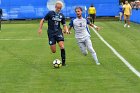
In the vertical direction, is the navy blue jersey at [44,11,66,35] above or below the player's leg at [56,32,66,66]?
above

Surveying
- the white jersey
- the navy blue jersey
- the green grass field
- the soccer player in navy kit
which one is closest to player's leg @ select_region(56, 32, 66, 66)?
the soccer player in navy kit

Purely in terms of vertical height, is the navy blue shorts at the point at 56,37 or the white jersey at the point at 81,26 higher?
the white jersey at the point at 81,26

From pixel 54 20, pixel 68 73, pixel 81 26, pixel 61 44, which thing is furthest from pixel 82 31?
pixel 68 73

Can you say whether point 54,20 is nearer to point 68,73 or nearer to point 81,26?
point 81,26

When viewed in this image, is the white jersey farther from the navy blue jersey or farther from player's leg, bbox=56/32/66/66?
player's leg, bbox=56/32/66/66

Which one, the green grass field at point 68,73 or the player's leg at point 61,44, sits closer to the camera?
the green grass field at point 68,73

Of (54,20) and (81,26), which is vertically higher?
(54,20)

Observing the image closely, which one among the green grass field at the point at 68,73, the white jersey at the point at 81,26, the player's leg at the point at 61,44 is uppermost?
the white jersey at the point at 81,26

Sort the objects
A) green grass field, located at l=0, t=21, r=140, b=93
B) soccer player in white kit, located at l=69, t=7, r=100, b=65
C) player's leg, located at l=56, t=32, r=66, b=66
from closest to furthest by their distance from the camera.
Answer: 1. green grass field, located at l=0, t=21, r=140, b=93
2. player's leg, located at l=56, t=32, r=66, b=66
3. soccer player in white kit, located at l=69, t=7, r=100, b=65

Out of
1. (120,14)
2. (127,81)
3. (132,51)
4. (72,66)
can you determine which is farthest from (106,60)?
(120,14)

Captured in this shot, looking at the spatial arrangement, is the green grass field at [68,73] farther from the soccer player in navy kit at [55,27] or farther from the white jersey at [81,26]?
the white jersey at [81,26]

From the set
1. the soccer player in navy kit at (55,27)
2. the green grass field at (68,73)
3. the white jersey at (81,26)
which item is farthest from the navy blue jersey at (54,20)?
the green grass field at (68,73)

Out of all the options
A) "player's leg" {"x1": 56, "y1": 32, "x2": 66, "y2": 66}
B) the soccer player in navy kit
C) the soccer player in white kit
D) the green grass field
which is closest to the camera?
the green grass field

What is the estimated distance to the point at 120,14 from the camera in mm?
52719
